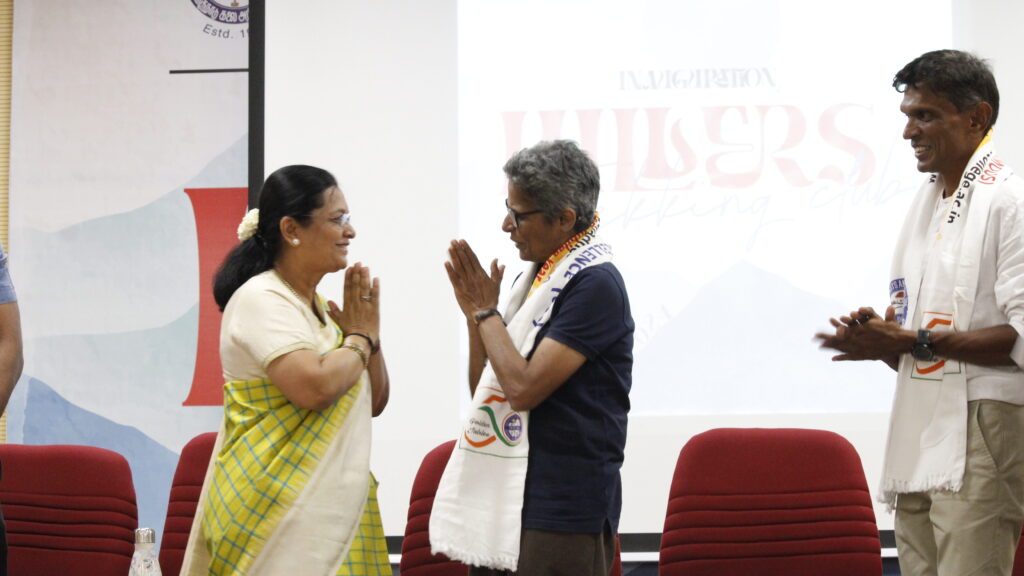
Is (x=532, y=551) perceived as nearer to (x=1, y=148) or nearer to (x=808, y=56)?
(x=808, y=56)

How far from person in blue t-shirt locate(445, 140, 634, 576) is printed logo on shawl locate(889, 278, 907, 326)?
575 millimetres

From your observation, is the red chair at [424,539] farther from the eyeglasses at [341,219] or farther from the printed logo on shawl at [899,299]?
the printed logo on shawl at [899,299]

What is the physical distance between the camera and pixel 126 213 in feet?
13.5

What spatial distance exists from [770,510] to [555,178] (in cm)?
118

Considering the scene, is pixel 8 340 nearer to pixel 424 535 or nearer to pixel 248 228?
pixel 248 228

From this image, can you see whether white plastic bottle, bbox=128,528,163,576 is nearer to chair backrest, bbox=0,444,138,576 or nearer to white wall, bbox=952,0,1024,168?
chair backrest, bbox=0,444,138,576

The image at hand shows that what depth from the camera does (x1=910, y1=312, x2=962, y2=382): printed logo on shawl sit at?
188 centimetres

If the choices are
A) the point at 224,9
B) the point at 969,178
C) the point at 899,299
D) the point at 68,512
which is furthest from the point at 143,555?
the point at 224,9

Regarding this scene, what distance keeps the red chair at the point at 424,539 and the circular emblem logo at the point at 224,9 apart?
92.3 inches

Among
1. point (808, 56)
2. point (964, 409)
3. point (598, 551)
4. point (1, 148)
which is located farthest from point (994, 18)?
point (1, 148)

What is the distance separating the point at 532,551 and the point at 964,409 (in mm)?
865

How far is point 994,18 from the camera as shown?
11.0 feet

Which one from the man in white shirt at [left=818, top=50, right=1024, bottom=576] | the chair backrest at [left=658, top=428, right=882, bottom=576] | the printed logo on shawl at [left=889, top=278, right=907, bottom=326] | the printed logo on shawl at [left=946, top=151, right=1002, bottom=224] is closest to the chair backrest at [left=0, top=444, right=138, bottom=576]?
the chair backrest at [left=658, top=428, right=882, bottom=576]

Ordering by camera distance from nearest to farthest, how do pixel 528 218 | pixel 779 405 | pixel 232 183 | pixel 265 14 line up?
pixel 528 218 → pixel 779 405 → pixel 265 14 → pixel 232 183
